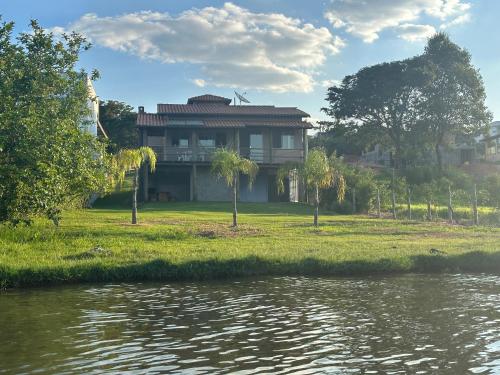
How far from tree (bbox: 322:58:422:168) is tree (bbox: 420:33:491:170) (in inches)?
52.0

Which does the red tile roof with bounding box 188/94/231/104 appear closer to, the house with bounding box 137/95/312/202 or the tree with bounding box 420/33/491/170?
the house with bounding box 137/95/312/202

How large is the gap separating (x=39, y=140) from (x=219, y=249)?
6578 mm

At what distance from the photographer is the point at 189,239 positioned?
68.6 feet

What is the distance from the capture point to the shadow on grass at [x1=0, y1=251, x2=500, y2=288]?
14.7m

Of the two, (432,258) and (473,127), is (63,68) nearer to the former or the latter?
(432,258)

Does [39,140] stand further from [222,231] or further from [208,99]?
[208,99]

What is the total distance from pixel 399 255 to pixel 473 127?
43164mm

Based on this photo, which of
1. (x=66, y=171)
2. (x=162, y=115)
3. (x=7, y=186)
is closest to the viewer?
(x=7, y=186)

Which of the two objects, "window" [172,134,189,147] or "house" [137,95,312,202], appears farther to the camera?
"window" [172,134,189,147]

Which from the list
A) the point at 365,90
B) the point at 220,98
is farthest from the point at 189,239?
the point at 365,90

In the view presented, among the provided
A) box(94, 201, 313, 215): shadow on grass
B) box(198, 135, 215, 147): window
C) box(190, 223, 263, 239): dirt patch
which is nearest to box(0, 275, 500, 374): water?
box(190, 223, 263, 239): dirt patch

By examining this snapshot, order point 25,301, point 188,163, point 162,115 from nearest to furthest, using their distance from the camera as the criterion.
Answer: point 25,301
point 188,163
point 162,115

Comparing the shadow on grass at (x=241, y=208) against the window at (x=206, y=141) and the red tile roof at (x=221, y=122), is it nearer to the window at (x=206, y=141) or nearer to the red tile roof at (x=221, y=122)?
the red tile roof at (x=221, y=122)

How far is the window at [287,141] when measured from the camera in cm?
4341
